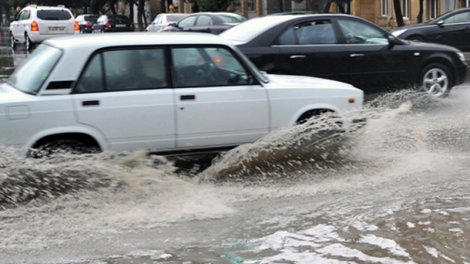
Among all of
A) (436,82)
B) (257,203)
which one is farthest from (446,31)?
(257,203)

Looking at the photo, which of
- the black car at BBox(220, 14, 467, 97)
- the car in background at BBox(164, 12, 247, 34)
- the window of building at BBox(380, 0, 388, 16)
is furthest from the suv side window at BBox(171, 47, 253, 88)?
the window of building at BBox(380, 0, 388, 16)

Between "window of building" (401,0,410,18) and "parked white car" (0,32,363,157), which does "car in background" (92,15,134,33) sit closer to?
"window of building" (401,0,410,18)

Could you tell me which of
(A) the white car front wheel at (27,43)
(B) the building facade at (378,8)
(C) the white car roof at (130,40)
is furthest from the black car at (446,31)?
(A) the white car front wheel at (27,43)

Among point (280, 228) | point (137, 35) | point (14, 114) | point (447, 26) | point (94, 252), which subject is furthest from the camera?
point (447, 26)

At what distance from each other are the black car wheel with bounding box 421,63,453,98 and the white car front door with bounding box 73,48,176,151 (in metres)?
5.89

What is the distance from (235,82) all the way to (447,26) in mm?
13514

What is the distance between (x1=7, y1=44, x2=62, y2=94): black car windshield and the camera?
6152 mm

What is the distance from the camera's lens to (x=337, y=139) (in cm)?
690

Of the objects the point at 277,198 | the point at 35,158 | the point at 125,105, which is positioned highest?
the point at 125,105

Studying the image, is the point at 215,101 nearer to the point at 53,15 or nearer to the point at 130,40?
the point at 130,40

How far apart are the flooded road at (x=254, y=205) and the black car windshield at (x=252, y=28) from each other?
299 centimetres

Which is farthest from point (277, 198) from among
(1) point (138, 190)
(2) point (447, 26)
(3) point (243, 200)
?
(2) point (447, 26)

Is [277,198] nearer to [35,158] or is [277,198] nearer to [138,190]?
[138,190]

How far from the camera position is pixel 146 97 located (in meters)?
6.28
